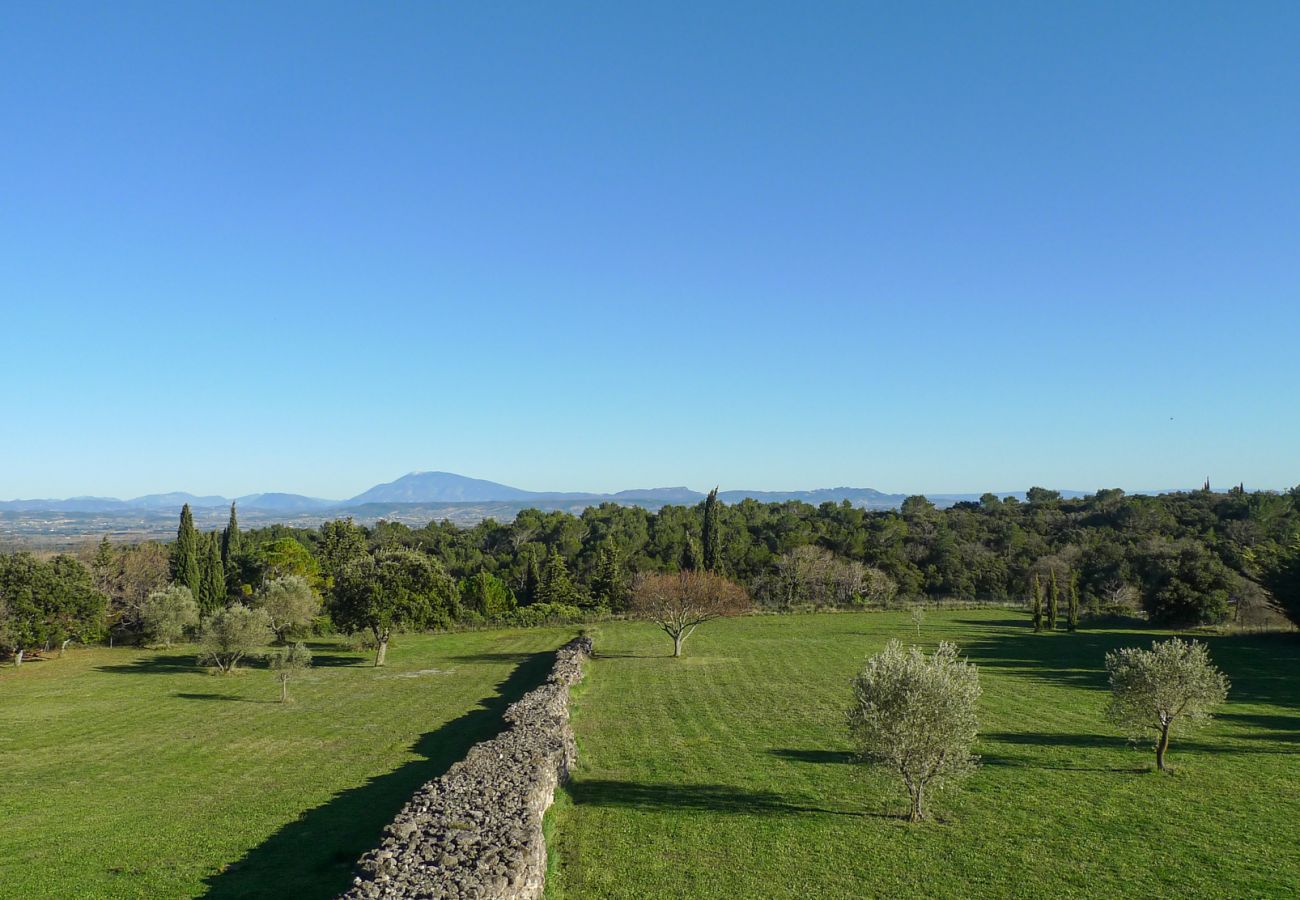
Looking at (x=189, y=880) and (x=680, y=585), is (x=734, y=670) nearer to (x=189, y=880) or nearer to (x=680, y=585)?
(x=680, y=585)

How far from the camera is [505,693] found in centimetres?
3884

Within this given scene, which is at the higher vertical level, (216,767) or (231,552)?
(231,552)

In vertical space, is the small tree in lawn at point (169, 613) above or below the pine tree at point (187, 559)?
below

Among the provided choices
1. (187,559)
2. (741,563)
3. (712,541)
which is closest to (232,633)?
(187,559)

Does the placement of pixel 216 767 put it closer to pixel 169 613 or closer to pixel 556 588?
pixel 169 613

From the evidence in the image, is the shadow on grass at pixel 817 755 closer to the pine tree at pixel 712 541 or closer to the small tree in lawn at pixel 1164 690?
the small tree in lawn at pixel 1164 690

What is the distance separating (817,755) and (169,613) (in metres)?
54.1

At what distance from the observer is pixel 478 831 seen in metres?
15.9

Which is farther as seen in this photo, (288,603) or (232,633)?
(288,603)

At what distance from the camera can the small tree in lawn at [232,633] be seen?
47031 millimetres

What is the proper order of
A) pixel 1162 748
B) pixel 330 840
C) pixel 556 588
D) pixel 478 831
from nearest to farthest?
pixel 478 831 < pixel 330 840 < pixel 1162 748 < pixel 556 588

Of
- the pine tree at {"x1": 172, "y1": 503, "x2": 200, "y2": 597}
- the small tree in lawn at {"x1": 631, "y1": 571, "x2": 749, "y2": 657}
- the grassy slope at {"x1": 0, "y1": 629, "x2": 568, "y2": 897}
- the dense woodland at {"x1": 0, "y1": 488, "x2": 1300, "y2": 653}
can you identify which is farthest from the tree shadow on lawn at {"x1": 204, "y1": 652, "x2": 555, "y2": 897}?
the pine tree at {"x1": 172, "y1": 503, "x2": 200, "y2": 597}

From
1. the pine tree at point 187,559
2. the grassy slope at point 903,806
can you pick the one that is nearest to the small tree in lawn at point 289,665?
the grassy slope at point 903,806

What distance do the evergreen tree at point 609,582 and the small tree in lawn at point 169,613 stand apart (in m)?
38.4
